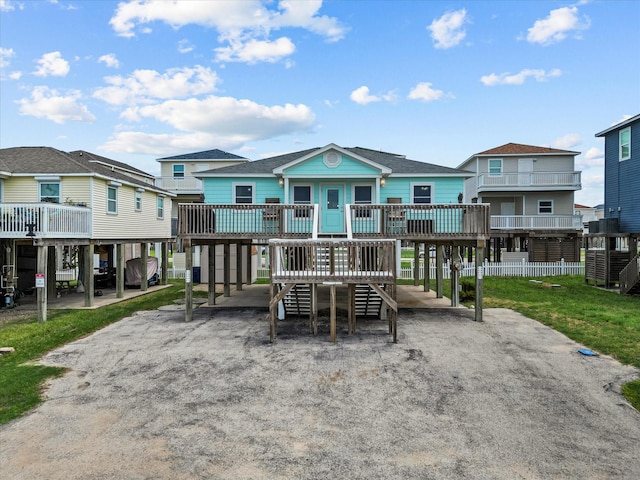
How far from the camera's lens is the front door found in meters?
18.6

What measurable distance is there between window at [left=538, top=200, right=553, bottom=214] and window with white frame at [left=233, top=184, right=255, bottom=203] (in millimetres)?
22875

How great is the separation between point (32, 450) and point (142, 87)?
32160 millimetres

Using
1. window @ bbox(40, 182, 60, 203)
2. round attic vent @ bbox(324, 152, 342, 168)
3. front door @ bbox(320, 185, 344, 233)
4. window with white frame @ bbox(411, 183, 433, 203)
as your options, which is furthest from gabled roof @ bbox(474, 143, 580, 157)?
window @ bbox(40, 182, 60, 203)

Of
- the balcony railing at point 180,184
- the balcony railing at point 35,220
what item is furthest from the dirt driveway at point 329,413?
the balcony railing at point 180,184

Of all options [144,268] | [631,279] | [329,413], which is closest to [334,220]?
[144,268]

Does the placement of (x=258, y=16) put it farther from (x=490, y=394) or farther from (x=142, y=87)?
(x=490, y=394)

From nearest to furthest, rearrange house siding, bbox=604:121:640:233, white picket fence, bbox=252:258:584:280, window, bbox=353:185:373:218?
window, bbox=353:185:373:218, house siding, bbox=604:121:640:233, white picket fence, bbox=252:258:584:280

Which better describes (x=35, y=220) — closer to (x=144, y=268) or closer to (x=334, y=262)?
(x=144, y=268)

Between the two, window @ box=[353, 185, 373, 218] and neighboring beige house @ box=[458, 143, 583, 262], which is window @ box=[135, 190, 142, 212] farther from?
neighboring beige house @ box=[458, 143, 583, 262]

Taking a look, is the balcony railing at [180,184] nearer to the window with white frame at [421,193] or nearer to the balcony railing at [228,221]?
the balcony railing at [228,221]

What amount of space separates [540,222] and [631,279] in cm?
1031

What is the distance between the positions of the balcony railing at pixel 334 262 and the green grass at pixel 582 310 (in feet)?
18.4

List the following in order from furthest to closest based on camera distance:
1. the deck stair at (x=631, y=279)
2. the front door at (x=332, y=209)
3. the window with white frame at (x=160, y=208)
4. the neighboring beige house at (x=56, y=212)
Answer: the window with white frame at (x=160, y=208) → the deck stair at (x=631, y=279) → the front door at (x=332, y=209) → the neighboring beige house at (x=56, y=212)

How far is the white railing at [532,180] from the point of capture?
30.4 metres
